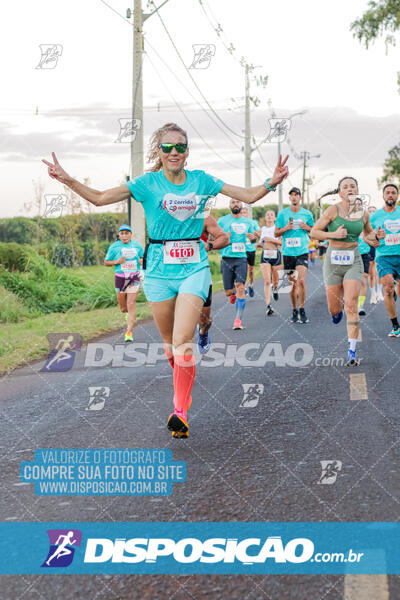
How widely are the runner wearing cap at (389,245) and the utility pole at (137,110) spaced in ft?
27.0

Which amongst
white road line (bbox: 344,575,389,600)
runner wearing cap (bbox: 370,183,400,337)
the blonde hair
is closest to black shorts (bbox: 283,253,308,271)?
runner wearing cap (bbox: 370,183,400,337)

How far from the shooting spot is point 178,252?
5.32 m

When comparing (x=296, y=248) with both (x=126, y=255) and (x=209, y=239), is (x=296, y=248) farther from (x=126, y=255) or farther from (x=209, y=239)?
(x=209, y=239)

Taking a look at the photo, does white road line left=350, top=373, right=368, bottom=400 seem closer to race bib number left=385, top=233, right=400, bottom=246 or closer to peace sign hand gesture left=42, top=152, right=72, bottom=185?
peace sign hand gesture left=42, top=152, right=72, bottom=185

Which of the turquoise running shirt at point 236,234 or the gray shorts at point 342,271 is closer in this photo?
the gray shorts at point 342,271

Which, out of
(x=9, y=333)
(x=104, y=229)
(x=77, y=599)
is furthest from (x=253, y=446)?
(x=104, y=229)

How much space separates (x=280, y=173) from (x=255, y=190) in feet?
0.72

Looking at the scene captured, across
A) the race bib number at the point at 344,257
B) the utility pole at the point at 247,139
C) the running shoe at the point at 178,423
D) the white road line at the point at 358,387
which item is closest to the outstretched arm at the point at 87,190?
the running shoe at the point at 178,423

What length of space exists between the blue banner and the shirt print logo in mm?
2374

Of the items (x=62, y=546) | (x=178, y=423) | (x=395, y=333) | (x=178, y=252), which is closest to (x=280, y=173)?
(x=178, y=252)

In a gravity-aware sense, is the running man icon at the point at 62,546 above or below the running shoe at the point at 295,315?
above

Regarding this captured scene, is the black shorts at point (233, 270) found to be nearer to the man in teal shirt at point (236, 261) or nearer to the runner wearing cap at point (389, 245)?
the man in teal shirt at point (236, 261)

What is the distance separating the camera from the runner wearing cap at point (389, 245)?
34.0 feet

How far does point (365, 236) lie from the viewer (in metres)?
8.83
